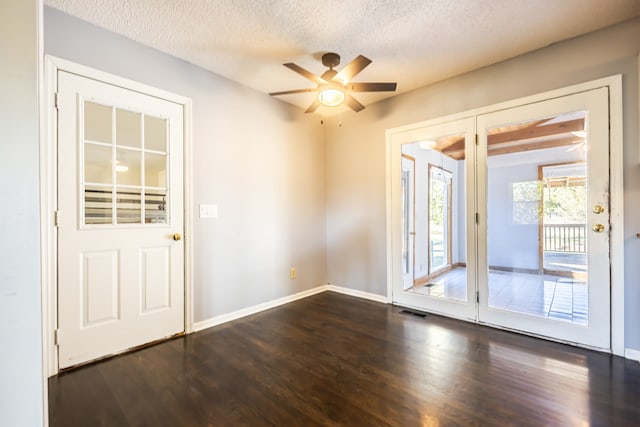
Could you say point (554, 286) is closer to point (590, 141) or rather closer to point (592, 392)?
point (592, 392)

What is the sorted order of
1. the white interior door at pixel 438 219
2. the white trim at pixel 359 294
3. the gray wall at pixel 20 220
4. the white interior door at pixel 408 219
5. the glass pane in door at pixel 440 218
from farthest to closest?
the white trim at pixel 359 294
the white interior door at pixel 408 219
the glass pane in door at pixel 440 218
the white interior door at pixel 438 219
the gray wall at pixel 20 220

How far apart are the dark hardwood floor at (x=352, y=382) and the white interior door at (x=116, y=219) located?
27 centimetres

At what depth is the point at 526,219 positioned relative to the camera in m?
2.81

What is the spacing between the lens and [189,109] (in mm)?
2820

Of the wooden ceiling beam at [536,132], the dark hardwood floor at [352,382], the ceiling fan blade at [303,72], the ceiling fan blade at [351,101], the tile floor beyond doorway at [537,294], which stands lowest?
the dark hardwood floor at [352,382]

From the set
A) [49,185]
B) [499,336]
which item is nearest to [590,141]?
[499,336]

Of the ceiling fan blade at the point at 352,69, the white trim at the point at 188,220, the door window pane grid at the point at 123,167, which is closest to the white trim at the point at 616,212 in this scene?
the ceiling fan blade at the point at 352,69

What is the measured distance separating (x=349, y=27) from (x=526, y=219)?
2.43m

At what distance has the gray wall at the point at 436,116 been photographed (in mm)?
2244

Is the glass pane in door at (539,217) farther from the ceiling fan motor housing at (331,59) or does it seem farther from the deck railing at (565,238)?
the ceiling fan motor housing at (331,59)

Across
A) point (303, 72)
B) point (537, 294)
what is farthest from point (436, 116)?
point (537, 294)

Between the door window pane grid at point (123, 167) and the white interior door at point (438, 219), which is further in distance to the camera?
the white interior door at point (438, 219)

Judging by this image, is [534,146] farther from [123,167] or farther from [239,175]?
[123,167]

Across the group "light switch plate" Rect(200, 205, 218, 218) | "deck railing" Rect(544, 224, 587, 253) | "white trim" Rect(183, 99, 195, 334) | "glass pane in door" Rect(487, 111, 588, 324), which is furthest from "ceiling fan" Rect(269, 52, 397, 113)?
"deck railing" Rect(544, 224, 587, 253)
